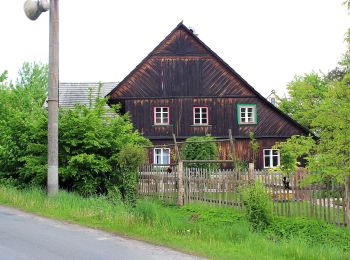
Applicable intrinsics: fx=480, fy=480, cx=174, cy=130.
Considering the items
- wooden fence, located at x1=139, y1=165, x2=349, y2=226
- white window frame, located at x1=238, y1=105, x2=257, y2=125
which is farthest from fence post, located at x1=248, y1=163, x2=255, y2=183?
white window frame, located at x1=238, y1=105, x2=257, y2=125

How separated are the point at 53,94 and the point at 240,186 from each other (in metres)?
6.04

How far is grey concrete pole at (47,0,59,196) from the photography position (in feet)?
44.2

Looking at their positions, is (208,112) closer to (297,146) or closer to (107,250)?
(297,146)

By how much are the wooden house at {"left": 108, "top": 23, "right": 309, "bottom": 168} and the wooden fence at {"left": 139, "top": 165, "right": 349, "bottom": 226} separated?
654 inches

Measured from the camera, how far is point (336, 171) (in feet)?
33.5

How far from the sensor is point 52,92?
13.5 metres

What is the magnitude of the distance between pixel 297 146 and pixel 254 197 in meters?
2.28

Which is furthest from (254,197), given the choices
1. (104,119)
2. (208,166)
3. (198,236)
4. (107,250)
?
(208,166)

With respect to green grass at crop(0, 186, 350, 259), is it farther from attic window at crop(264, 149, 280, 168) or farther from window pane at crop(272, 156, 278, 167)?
window pane at crop(272, 156, 278, 167)

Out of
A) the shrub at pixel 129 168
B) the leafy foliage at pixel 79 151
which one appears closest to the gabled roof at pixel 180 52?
the leafy foliage at pixel 79 151

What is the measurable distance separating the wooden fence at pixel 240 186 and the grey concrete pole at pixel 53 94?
4334 mm

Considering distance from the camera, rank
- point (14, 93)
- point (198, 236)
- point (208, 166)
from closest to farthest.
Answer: point (198, 236) < point (208, 166) < point (14, 93)

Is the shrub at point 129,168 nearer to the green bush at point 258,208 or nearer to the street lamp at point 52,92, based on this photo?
the street lamp at point 52,92

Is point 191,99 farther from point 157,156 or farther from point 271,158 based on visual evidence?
point 271,158
